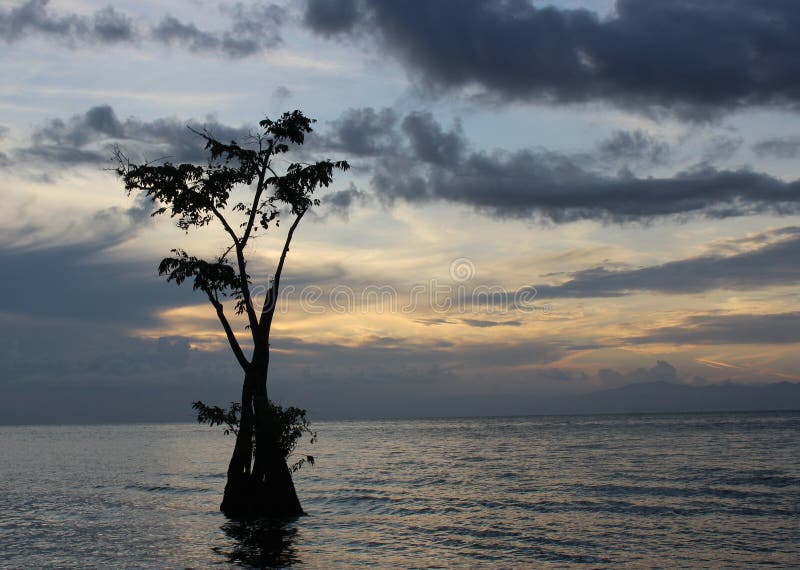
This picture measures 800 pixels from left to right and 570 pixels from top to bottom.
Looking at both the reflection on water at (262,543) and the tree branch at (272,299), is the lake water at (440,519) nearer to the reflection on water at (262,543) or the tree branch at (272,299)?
the reflection on water at (262,543)

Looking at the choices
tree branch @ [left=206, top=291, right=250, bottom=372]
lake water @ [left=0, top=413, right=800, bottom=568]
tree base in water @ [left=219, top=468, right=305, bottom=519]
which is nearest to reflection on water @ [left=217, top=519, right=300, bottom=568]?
lake water @ [left=0, top=413, right=800, bottom=568]

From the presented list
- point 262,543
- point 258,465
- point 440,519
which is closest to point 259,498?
point 258,465

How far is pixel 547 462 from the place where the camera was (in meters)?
61.9

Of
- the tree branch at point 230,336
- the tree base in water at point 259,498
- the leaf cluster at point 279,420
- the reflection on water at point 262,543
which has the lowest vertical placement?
the reflection on water at point 262,543

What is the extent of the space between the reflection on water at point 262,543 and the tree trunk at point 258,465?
61 centimetres

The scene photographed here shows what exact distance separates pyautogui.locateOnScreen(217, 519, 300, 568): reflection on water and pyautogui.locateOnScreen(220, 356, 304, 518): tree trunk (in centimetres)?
61

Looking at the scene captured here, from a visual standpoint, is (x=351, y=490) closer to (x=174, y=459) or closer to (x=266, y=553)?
(x=266, y=553)

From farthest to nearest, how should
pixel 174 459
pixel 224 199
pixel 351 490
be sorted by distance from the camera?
pixel 174 459 < pixel 351 490 < pixel 224 199

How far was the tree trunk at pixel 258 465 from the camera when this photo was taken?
1162 inches

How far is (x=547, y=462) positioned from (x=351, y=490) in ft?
79.2

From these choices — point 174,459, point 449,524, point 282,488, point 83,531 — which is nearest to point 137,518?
→ point 83,531

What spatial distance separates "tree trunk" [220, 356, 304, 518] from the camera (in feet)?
96.8

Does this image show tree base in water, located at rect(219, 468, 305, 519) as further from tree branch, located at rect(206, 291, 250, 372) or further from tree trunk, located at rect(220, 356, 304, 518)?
tree branch, located at rect(206, 291, 250, 372)

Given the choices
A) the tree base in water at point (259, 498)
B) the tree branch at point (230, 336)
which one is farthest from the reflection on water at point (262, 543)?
the tree branch at point (230, 336)
